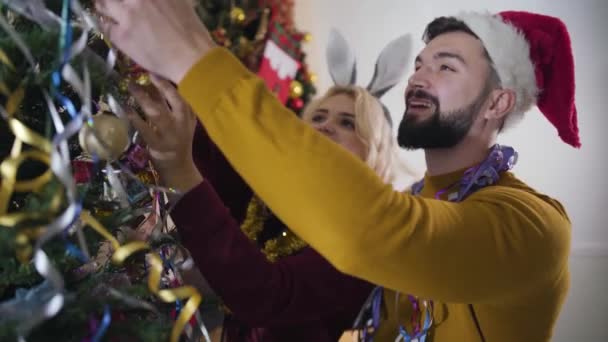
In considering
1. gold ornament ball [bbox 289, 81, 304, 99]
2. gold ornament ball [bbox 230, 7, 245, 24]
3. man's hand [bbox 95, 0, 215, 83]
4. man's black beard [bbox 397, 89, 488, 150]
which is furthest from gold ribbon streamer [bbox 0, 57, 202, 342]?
gold ornament ball [bbox 289, 81, 304, 99]

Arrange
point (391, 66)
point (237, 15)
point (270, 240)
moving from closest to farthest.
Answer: point (270, 240) < point (391, 66) < point (237, 15)

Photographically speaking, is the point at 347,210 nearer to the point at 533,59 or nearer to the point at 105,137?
the point at 105,137

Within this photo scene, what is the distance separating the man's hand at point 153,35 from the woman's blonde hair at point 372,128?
0.88 metres

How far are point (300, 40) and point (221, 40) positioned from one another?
1.75 feet

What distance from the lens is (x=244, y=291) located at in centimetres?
73

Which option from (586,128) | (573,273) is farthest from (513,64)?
(573,273)

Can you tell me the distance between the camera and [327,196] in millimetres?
444

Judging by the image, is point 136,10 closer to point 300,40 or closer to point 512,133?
point 300,40

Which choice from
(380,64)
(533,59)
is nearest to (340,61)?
(380,64)

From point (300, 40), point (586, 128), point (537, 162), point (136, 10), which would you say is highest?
point (136, 10)

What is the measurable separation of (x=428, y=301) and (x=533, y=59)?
525 millimetres

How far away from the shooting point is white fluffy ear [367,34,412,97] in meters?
1.47

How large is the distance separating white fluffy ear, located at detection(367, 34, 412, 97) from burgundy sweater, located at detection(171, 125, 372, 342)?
0.60m

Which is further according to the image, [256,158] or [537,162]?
[537,162]
